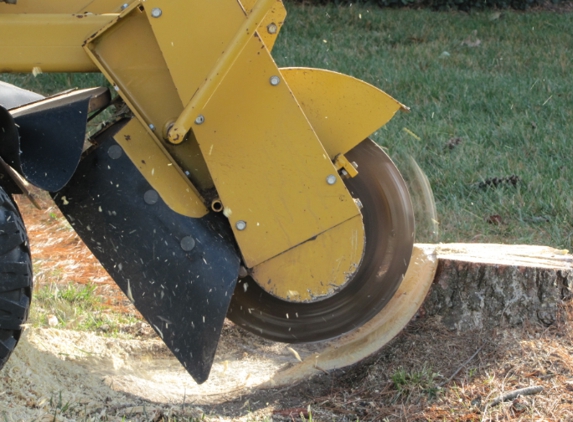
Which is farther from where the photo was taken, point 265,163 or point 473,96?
point 473,96

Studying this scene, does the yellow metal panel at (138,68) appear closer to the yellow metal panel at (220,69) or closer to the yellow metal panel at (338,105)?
the yellow metal panel at (220,69)

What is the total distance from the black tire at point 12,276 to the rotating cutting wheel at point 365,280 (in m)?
0.75

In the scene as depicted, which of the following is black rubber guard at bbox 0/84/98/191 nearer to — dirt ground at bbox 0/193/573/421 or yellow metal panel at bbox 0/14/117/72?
yellow metal panel at bbox 0/14/117/72

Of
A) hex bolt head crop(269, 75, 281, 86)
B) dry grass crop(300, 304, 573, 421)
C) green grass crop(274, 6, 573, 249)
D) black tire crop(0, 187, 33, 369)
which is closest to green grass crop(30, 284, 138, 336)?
black tire crop(0, 187, 33, 369)

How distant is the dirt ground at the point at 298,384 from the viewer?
2.34 meters

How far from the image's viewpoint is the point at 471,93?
5.98 meters

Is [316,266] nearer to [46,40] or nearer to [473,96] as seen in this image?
[46,40]

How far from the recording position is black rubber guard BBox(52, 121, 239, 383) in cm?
224

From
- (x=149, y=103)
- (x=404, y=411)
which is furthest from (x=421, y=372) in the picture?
(x=149, y=103)

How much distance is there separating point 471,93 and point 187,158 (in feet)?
13.8

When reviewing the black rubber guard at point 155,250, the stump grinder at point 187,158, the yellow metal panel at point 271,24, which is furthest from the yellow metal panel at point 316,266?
the yellow metal panel at point 271,24

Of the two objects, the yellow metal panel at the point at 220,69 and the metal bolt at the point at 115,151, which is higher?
the yellow metal panel at the point at 220,69

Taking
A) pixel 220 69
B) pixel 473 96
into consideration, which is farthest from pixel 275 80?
pixel 473 96

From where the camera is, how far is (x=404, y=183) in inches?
102
